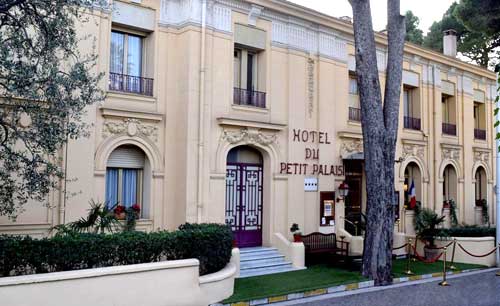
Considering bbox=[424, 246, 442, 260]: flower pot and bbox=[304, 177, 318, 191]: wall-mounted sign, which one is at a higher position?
bbox=[304, 177, 318, 191]: wall-mounted sign

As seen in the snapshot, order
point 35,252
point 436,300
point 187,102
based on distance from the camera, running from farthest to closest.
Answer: point 187,102 → point 436,300 → point 35,252

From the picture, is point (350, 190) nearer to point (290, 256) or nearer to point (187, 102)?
point (290, 256)

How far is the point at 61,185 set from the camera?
11.4 m

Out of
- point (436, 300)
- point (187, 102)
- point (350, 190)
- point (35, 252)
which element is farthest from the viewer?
point (350, 190)

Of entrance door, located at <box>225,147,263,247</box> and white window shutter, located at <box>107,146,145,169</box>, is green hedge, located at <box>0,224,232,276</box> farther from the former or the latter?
entrance door, located at <box>225,147,263,247</box>

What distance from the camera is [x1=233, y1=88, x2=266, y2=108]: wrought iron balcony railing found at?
47.8 ft

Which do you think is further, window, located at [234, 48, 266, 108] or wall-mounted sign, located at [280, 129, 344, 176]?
wall-mounted sign, located at [280, 129, 344, 176]

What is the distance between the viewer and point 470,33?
26.8 m

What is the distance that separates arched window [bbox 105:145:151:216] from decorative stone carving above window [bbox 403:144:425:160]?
10385 mm

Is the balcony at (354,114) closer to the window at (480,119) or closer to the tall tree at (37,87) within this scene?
the window at (480,119)

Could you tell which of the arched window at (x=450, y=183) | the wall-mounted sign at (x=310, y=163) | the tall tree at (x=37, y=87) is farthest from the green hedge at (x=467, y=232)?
the tall tree at (x=37, y=87)

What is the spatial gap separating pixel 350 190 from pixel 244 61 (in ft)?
19.0

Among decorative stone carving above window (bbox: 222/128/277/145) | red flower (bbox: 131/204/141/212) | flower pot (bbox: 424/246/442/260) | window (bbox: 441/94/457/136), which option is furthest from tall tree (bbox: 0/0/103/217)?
window (bbox: 441/94/457/136)

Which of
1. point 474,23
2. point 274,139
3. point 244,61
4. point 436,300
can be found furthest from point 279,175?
point 474,23
